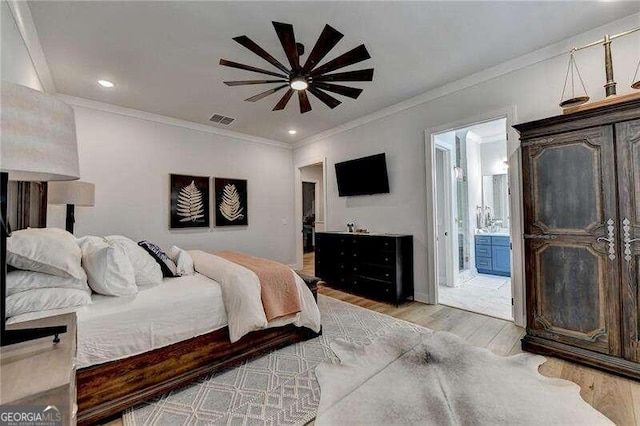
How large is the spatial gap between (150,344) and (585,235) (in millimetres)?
3339

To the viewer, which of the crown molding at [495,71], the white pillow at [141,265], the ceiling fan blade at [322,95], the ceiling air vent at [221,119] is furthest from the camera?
the ceiling air vent at [221,119]

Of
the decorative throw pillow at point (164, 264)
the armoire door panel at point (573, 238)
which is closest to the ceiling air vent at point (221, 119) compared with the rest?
the decorative throw pillow at point (164, 264)

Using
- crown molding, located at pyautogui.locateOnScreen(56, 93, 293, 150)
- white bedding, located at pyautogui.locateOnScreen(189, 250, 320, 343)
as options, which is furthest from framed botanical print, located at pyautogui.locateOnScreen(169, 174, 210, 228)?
white bedding, located at pyautogui.locateOnScreen(189, 250, 320, 343)

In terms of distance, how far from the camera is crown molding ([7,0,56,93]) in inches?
81.7

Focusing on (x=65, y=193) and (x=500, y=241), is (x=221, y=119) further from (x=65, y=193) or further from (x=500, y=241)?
(x=500, y=241)

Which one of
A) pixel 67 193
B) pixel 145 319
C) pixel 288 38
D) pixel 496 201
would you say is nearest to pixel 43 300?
pixel 145 319

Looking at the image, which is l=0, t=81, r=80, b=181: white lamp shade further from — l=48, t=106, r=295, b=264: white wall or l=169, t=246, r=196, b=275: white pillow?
l=48, t=106, r=295, b=264: white wall

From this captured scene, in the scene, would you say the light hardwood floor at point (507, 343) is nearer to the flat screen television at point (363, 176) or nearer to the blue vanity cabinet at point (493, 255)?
the flat screen television at point (363, 176)

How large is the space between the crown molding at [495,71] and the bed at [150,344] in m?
3.39

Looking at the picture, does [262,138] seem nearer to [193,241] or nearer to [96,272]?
[193,241]

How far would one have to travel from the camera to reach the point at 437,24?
241 centimetres

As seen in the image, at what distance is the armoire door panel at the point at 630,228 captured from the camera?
2002mm

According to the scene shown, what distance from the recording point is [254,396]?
1.92 meters

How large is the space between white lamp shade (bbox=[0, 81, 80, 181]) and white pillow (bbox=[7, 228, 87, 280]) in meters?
0.95
